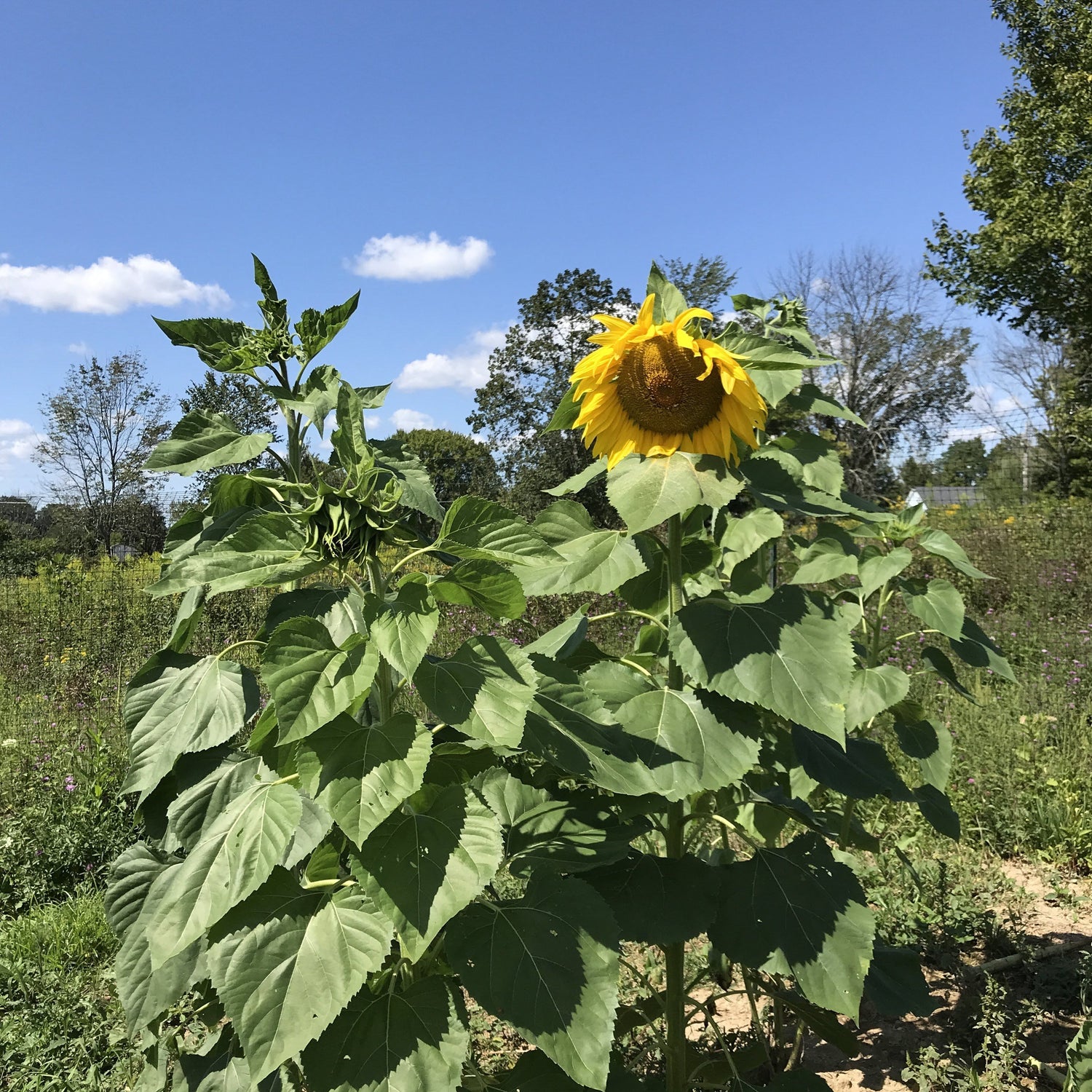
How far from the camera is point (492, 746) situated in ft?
3.57

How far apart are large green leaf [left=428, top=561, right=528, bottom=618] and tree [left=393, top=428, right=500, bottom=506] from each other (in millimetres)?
17731

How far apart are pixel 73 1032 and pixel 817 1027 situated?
7.62 ft

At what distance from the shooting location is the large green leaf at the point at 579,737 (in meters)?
1.16

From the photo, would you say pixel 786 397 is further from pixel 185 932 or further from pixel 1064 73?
pixel 1064 73

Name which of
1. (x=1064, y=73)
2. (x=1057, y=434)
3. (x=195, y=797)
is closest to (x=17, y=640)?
(x=195, y=797)

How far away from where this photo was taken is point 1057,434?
2480cm

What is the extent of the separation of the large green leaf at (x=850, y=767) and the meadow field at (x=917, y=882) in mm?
602

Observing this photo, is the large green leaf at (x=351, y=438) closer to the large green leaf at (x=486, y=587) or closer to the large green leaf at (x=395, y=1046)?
the large green leaf at (x=486, y=587)

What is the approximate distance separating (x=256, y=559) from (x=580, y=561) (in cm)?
63

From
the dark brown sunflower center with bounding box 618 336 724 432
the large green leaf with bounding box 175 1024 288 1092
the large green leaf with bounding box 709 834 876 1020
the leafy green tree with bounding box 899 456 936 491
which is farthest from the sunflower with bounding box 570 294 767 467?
the leafy green tree with bounding box 899 456 936 491

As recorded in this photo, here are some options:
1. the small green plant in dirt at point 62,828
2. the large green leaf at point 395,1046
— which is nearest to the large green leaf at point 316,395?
the large green leaf at point 395,1046

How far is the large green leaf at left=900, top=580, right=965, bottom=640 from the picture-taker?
212 cm

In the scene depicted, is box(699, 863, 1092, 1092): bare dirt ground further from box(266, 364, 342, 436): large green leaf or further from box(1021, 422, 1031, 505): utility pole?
box(1021, 422, 1031, 505): utility pole

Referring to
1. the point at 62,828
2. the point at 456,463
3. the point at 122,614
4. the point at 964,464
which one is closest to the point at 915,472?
the point at 964,464
